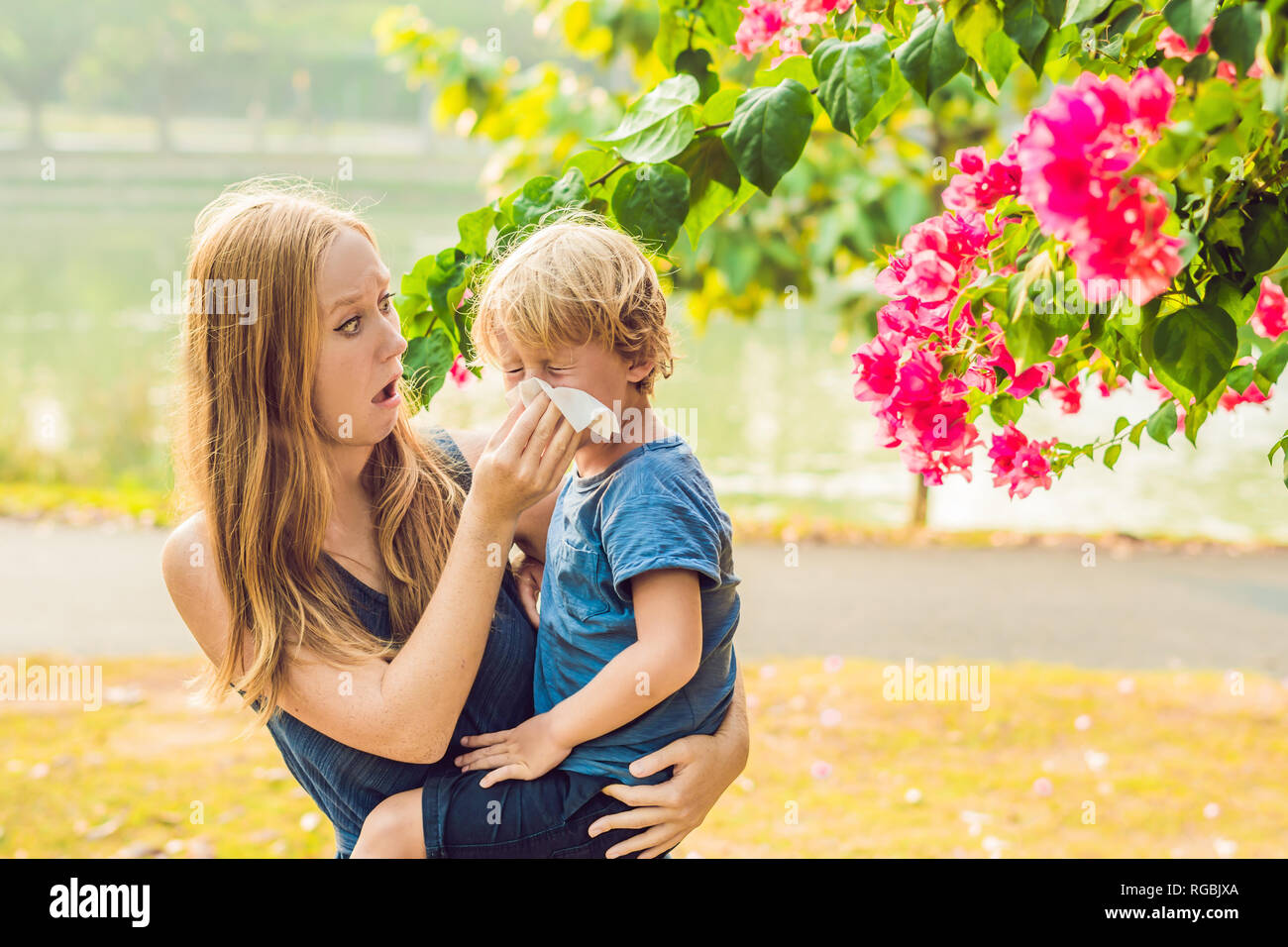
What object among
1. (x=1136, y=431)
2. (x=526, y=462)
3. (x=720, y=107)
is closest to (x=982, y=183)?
(x=720, y=107)

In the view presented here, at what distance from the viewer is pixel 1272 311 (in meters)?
1.58

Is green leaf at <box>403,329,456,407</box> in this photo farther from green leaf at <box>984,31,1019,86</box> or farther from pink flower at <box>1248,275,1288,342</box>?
pink flower at <box>1248,275,1288,342</box>

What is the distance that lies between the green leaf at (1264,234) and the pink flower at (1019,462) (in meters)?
0.62

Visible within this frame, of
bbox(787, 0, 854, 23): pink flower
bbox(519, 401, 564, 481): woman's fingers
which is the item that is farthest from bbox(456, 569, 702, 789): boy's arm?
bbox(787, 0, 854, 23): pink flower

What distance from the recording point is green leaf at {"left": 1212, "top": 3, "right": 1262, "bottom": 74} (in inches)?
37.9

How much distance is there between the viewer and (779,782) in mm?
4246

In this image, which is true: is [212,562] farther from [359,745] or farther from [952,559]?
[952,559]

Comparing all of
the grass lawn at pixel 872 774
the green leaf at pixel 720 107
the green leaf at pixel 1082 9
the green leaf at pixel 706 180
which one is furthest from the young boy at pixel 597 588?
the grass lawn at pixel 872 774

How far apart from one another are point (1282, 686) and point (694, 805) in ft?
14.2

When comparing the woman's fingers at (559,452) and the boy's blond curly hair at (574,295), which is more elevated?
the boy's blond curly hair at (574,295)

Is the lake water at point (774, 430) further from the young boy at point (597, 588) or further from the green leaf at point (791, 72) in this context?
the green leaf at point (791, 72)

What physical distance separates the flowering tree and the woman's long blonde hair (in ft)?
0.72

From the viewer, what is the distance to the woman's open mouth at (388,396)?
5.63 ft
